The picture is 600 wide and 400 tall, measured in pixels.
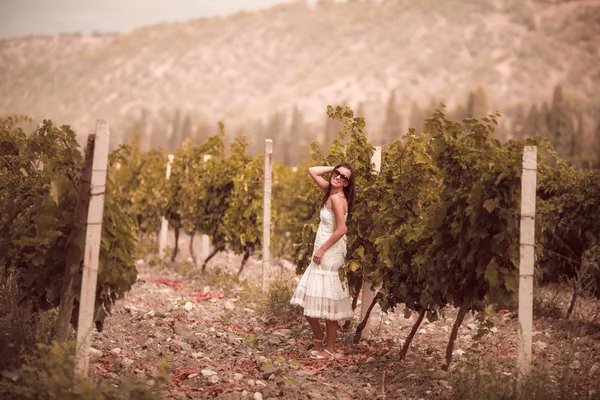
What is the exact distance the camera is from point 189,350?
6590 mm

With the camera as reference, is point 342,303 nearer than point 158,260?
Yes

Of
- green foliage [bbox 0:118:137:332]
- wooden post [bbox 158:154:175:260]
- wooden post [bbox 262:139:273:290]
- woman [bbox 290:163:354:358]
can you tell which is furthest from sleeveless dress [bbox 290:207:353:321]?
wooden post [bbox 158:154:175:260]

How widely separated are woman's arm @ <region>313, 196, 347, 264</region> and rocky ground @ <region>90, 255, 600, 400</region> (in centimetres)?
104

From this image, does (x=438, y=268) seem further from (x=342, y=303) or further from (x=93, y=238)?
(x=93, y=238)

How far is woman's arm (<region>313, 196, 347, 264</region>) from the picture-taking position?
625cm

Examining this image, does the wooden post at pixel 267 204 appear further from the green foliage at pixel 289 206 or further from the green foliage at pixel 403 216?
the green foliage at pixel 289 206

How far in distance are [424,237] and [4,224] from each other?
3.91 metres

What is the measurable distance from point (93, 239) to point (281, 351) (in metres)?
2.85

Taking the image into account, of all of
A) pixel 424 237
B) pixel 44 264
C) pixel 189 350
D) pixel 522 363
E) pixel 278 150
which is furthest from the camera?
pixel 278 150

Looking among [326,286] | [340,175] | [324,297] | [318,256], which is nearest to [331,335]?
[324,297]

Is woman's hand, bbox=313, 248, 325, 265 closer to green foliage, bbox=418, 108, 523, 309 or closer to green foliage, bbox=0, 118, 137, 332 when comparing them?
green foliage, bbox=418, 108, 523, 309

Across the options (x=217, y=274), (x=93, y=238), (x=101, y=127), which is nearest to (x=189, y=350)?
(x=93, y=238)

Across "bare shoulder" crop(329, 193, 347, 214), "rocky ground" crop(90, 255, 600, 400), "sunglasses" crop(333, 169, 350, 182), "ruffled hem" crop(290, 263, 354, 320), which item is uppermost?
"sunglasses" crop(333, 169, 350, 182)

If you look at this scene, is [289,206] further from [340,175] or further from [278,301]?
[340,175]
